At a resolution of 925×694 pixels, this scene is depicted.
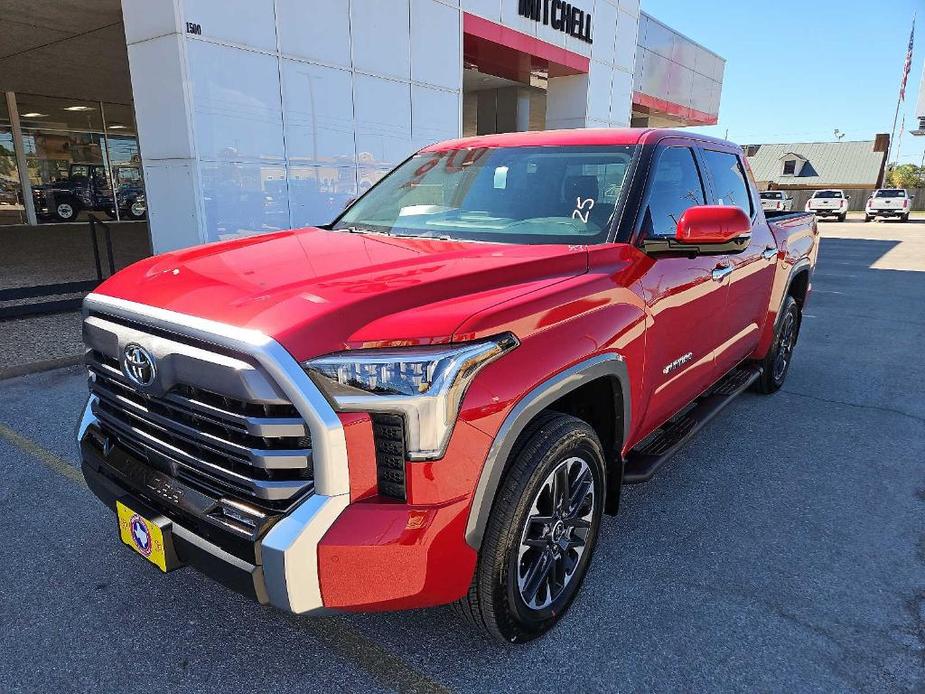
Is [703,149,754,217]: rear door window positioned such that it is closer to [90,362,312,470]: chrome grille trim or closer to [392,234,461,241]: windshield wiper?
[392,234,461,241]: windshield wiper

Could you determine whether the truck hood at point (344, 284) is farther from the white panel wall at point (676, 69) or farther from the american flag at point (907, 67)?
the american flag at point (907, 67)

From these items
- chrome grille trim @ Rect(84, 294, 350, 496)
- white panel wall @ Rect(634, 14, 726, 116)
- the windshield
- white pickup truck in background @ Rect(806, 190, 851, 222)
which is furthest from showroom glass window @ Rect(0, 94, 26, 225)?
white pickup truck in background @ Rect(806, 190, 851, 222)

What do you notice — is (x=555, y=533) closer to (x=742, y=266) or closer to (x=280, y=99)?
(x=742, y=266)

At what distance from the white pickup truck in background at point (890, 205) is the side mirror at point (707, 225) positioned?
41537 millimetres

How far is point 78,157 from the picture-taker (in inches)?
898

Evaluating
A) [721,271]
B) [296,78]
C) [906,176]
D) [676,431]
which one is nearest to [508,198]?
[721,271]

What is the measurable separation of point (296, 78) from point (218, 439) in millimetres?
8638

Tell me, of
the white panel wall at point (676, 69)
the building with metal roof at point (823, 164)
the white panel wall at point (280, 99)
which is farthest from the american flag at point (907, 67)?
the white panel wall at point (280, 99)

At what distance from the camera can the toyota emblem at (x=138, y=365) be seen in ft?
6.55

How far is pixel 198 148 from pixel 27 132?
18.1m

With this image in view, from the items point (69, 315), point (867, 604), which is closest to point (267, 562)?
point (867, 604)

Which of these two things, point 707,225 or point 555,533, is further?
point 707,225

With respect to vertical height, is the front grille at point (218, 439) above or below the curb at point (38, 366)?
above

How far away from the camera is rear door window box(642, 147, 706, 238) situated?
2.92m
